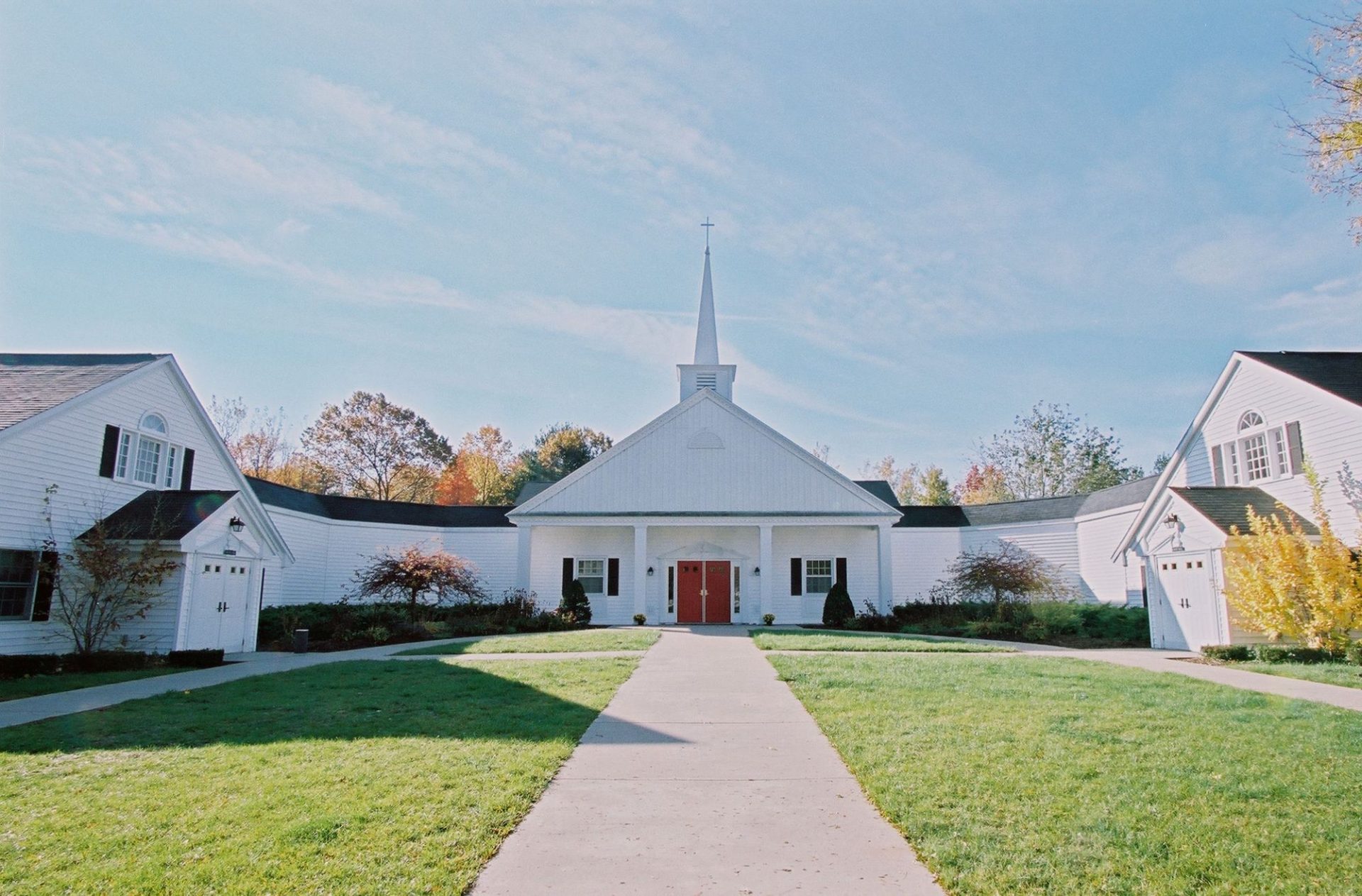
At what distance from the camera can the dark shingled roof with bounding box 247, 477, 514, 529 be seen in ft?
83.9

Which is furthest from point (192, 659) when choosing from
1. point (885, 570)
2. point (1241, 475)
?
point (1241, 475)

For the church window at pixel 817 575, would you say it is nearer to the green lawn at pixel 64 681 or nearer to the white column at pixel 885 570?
the white column at pixel 885 570

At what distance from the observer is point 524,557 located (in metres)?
25.1

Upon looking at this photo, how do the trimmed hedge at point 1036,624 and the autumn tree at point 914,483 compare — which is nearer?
the trimmed hedge at point 1036,624

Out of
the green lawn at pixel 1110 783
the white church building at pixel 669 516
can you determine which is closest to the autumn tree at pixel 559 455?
the white church building at pixel 669 516

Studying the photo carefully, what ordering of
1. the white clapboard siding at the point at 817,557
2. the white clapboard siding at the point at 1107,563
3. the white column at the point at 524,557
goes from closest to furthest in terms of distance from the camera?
the white clapboard siding at the point at 1107,563 → the white column at the point at 524,557 → the white clapboard siding at the point at 817,557

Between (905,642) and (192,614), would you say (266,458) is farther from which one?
(905,642)

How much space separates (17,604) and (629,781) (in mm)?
13361

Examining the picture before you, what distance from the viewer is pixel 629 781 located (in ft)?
19.2

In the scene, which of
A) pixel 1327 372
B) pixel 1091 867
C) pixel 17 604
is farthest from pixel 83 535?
pixel 1327 372

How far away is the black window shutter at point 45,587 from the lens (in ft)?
44.9

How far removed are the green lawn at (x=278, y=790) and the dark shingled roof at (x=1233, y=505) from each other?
1344 centimetres

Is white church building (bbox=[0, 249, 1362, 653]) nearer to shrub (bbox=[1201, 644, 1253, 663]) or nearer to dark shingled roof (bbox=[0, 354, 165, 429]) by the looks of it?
dark shingled roof (bbox=[0, 354, 165, 429])

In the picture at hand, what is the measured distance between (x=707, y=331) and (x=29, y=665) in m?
22.6
